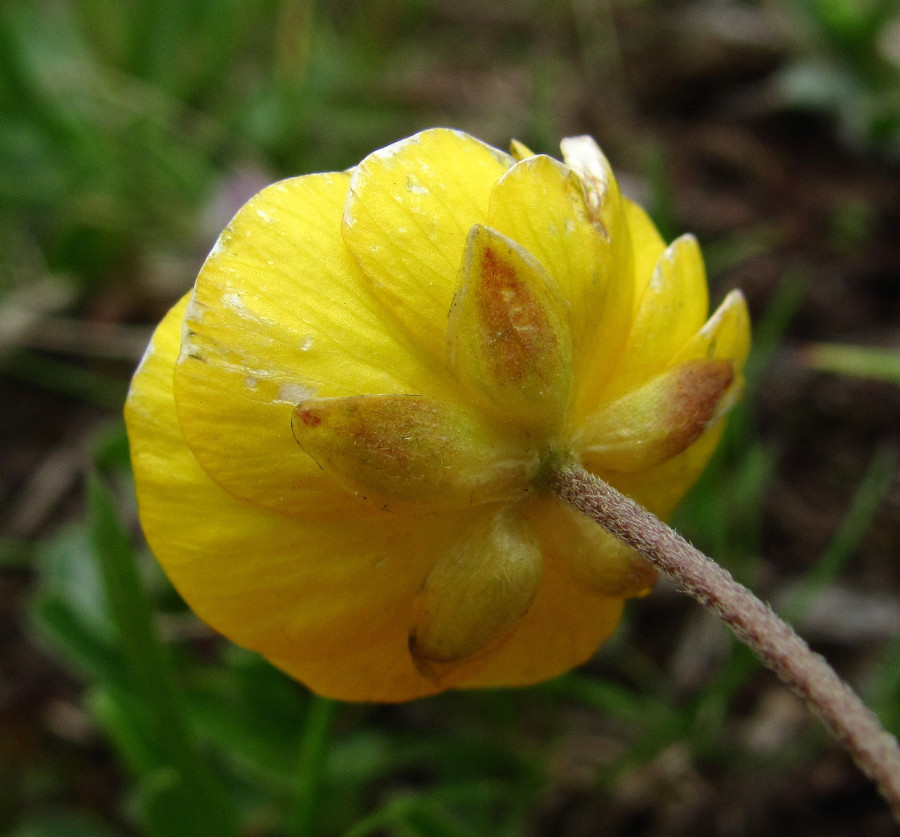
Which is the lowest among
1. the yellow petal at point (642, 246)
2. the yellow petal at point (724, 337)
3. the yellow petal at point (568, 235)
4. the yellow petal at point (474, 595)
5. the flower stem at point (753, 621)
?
the yellow petal at point (474, 595)

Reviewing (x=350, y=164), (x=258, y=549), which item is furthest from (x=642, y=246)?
(x=350, y=164)

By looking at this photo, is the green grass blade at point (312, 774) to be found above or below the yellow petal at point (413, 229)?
below

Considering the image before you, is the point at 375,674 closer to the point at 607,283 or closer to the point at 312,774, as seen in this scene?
the point at 312,774

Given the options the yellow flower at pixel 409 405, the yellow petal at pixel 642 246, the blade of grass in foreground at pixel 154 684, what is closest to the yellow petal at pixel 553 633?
the yellow flower at pixel 409 405

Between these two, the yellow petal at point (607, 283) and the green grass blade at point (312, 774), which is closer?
the yellow petal at point (607, 283)

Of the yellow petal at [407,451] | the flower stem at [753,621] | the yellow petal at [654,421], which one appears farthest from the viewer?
the yellow petal at [654,421]

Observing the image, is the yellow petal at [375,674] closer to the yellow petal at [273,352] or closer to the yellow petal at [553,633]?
the yellow petal at [553,633]
